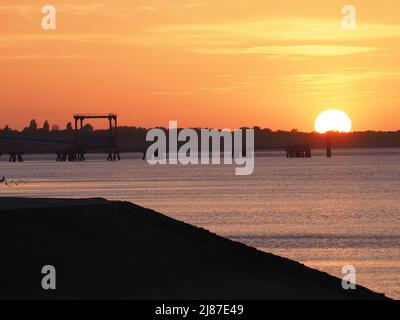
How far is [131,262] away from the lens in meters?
21.7

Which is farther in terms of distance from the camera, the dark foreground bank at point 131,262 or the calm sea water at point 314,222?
the calm sea water at point 314,222

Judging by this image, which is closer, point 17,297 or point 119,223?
point 17,297

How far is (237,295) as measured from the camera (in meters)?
19.5

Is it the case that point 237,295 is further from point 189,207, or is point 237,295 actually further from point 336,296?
point 189,207

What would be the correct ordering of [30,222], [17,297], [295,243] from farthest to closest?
1. [295,243]
2. [30,222]
3. [17,297]

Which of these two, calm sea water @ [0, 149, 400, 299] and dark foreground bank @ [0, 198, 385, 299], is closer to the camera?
dark foreground bank @ [0, 198, 385, 299]

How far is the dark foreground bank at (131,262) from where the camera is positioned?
19859mm

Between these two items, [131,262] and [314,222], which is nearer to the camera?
[131,262]

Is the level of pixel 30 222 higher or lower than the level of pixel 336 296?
higher

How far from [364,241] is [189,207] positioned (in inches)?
1219

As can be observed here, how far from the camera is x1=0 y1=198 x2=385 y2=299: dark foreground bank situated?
19.9 meters
